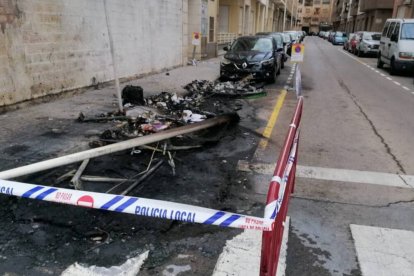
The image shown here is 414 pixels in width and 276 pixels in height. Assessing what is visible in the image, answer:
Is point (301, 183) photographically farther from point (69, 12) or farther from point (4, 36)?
point (69, 12)

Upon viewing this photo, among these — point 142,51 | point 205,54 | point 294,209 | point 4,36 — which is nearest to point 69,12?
point 4,36

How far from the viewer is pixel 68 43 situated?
10.2 meters

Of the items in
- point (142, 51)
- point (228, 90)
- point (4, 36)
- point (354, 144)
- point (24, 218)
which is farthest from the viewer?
point (142, 51)

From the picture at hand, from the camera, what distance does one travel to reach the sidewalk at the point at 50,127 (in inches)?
234

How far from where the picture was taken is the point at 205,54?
2370 centimetres

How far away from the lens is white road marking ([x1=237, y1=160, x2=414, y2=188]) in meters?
5.49

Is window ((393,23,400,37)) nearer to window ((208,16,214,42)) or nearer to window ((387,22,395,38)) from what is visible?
window ((387,22,395,38))

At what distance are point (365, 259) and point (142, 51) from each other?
41.3 feet

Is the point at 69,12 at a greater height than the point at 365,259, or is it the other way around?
the point at 69,12

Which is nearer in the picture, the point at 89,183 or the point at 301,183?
the point at 89,183

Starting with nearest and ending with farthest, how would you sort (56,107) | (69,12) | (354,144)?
(354,144)
(56,107)
(69,12)

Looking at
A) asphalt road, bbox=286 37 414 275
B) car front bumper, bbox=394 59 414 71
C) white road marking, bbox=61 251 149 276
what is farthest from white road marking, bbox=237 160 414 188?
car front bumper, bbox=394 59 414 71

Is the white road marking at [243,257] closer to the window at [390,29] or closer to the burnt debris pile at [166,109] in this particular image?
the burnt debris pile at [166,109]

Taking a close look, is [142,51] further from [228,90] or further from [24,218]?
[24,218]
